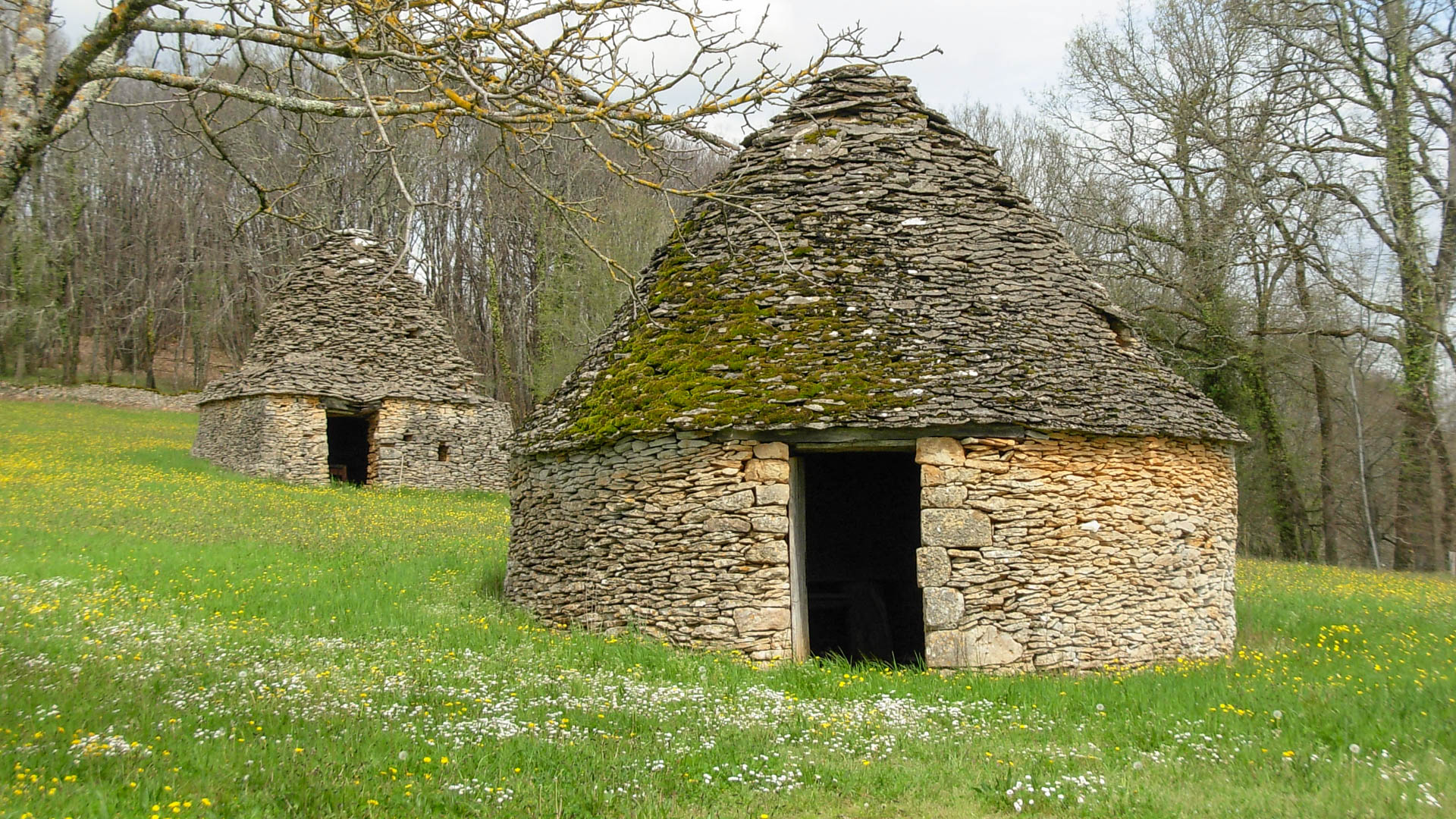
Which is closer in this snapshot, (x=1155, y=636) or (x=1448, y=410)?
(x=1155, y=636)

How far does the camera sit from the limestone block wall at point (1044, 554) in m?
7.71

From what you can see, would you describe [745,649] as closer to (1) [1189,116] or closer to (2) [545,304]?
(1) [1189,116]

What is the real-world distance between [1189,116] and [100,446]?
23114mm

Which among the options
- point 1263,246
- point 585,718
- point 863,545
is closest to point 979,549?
point 585,718

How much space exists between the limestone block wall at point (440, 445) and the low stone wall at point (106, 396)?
15.5m

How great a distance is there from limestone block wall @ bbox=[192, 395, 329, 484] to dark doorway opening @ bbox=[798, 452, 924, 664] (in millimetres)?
11553

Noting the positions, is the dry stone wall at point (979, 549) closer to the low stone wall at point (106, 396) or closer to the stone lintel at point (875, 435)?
the stone lintel at point (875, 435)

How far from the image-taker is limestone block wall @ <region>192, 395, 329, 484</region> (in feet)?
63.3

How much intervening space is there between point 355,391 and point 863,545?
11.8 meters

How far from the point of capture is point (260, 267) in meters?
32.0

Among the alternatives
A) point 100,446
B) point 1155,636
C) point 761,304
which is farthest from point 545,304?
point 1155,636

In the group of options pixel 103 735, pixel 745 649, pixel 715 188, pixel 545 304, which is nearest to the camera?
pixel 103 735

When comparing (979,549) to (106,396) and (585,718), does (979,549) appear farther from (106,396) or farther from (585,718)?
(106,396)

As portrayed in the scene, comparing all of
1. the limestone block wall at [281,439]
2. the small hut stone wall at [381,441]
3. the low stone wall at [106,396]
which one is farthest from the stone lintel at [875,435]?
the low stone wall at [106,396]
